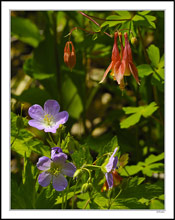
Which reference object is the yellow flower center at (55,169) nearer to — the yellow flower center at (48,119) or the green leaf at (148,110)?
the yellow flower center at (48,119)

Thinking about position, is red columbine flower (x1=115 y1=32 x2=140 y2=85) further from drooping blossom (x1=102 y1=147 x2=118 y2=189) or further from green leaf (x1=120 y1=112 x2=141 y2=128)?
green leaf (x1=120 y1=112 x2=141 y2=128)

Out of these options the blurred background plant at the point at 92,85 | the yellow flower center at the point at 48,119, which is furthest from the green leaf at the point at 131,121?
the yellow flower center at the point at 48,119

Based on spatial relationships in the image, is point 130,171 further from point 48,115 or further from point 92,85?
point 92,85

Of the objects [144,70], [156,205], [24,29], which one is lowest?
[156,205]

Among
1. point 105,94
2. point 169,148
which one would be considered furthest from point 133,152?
point 105,94

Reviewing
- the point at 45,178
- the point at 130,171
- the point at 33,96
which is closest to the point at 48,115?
the point at 45,178

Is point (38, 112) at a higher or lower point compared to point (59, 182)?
higher
